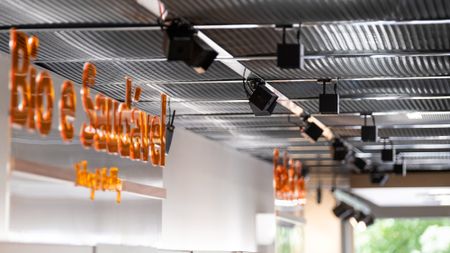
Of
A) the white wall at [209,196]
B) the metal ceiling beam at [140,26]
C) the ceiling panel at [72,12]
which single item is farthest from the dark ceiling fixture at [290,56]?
the white wall at [209,196]

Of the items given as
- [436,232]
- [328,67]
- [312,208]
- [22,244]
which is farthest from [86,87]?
[436,232]

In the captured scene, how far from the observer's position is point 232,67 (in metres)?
8.65

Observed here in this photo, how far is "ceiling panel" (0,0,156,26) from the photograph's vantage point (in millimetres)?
6484

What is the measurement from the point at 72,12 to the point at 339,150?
274 inches

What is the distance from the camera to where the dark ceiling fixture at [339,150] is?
13.1 meters

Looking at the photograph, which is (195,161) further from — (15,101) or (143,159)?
(15,101)

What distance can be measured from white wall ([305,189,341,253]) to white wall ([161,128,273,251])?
560cm

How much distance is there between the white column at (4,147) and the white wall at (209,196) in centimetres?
425

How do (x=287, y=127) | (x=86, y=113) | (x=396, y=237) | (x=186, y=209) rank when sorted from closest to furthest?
(x=86, y=113) < (x=186, y=209) < (x=287, y=127) < (x=396, y=237)

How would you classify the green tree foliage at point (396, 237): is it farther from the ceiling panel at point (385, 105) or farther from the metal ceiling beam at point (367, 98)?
the metal ceiling beam at point (367, 98)

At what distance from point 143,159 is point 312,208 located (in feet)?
44.4

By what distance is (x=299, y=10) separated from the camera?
261 inches

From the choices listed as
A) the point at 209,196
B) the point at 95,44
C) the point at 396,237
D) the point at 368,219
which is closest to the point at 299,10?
the point at 95,44

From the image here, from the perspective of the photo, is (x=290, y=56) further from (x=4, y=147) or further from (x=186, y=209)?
(x=186, y=209)
